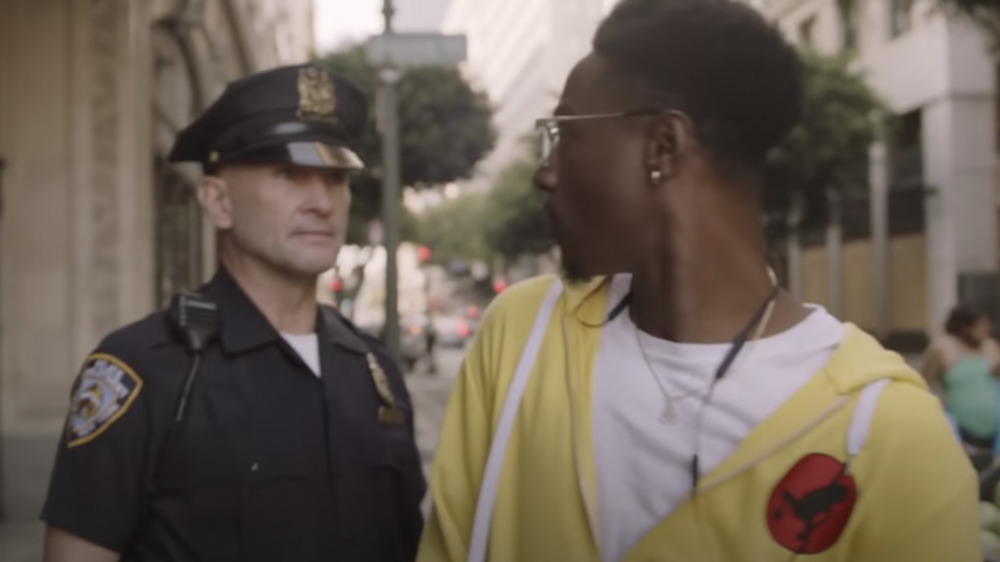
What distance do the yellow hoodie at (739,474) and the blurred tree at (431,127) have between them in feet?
78.2

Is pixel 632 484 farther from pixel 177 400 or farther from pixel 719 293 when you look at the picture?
pixel 177 400

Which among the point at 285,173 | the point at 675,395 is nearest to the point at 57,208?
the point at 285,173

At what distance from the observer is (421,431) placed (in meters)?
17.8

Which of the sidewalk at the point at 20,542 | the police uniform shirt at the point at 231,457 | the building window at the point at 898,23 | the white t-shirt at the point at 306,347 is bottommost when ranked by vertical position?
the sidewalk at the point at 20,542

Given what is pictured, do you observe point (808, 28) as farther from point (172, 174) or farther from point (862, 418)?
point (862, 418)

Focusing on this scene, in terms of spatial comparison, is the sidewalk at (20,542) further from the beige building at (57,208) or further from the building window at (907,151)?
the building window at (907,151)

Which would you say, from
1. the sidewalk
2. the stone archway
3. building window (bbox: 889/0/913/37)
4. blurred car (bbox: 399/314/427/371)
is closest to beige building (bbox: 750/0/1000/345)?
building window (bbox: 889/0/913/37)

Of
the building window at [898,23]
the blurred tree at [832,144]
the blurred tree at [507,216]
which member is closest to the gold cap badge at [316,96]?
the blurred tree at [832,144]

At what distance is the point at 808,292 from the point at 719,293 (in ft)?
115

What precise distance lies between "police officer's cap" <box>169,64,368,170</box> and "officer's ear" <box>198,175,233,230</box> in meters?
0.04

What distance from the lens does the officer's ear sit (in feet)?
9.53

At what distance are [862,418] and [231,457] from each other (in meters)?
1.25

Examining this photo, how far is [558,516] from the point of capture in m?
2.04

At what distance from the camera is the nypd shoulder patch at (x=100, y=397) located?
2576mm
